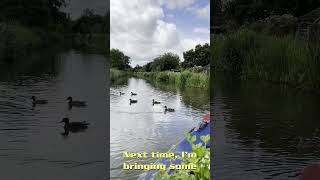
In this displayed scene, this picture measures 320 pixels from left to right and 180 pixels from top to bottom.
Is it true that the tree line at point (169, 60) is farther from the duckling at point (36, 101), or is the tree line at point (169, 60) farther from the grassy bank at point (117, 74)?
the duckling at point (36, 101)

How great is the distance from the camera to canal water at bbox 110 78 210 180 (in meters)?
3.14

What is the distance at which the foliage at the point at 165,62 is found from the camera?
3430mm

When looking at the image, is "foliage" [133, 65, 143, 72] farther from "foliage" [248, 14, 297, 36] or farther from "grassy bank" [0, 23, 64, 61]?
"foliage" [248, 14, 297, 36]

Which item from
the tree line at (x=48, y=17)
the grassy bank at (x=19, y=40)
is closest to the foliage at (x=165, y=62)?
the tree line at (x=48, y=17)

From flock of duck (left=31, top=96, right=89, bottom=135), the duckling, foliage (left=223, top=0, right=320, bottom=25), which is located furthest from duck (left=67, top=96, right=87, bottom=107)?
foliage (left=223, top=0, right=320, bottom=25)

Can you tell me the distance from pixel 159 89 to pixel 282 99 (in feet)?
15.8

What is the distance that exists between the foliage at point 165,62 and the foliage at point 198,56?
0.25 ft

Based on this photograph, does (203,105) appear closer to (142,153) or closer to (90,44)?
(142,153)

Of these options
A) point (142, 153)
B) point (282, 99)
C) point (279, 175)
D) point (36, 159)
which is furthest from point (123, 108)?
point (282, 99)

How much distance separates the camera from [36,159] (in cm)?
491

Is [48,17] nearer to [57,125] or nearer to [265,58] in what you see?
[57,125]

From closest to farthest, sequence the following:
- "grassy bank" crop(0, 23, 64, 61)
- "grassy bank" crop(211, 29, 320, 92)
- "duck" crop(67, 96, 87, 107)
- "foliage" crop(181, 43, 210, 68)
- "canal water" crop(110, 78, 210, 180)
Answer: "canal water" crop(110, 78, 210, 180), "foliage" crop(181, 43, 210, 68), "duck" crop(67, 96, 87, 107), "grassy bank" crop(0, 23, 64, 61), "grassy bank" crop(211, 29, 320, 92)

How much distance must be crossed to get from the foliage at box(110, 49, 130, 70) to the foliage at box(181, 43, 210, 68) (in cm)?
39

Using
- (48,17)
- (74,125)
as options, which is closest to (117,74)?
(74,125)
